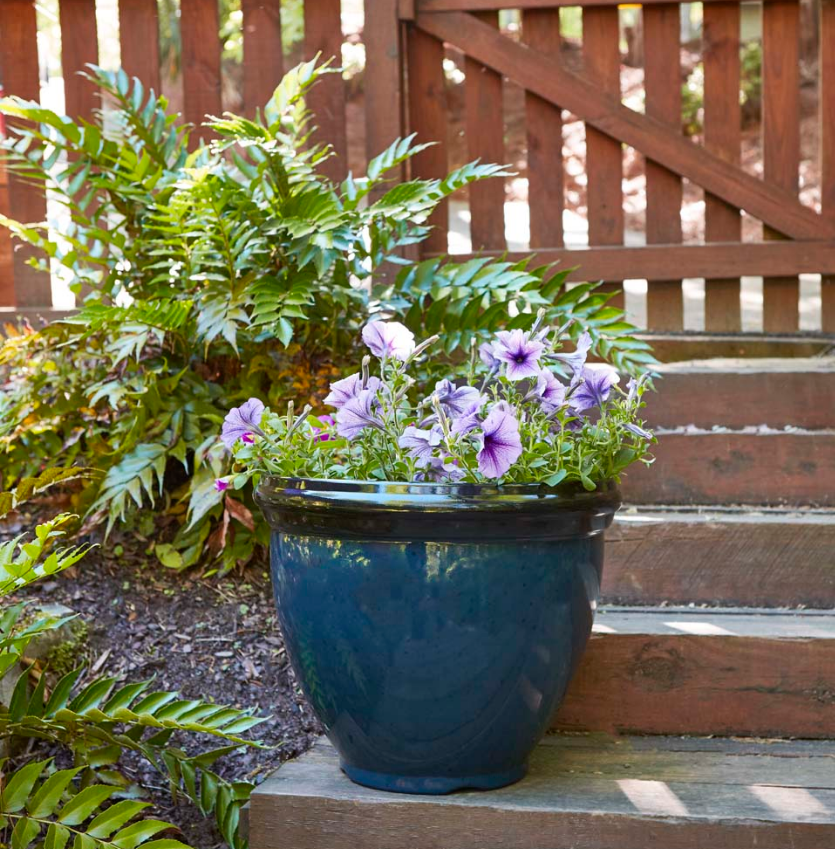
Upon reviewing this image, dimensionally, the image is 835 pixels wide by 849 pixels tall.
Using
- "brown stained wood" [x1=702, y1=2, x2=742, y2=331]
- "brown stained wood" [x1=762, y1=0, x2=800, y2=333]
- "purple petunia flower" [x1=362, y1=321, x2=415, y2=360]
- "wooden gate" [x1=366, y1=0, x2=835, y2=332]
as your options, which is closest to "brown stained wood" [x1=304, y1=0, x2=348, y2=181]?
"wooden gate" [x1=366, y1=0, x2=835, y2=332]

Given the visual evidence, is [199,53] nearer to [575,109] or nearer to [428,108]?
[428,108]

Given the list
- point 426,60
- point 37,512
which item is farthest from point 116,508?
point 426,60

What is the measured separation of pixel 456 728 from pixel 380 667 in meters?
0.16

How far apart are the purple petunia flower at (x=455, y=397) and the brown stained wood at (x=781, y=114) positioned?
209cm

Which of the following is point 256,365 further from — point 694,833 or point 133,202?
point 694,833

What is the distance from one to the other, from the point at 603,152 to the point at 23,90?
1911 mm

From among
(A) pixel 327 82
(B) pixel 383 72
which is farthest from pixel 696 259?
(A) pixel 327 82

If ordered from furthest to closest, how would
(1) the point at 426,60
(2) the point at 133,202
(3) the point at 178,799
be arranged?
(1) the point at 426,60 < (2) the point at 133,202 < (3) the point at 178,799

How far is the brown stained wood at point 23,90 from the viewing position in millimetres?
3389

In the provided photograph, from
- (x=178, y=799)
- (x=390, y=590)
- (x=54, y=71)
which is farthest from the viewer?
(x=54, y=71)

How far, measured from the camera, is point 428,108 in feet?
11.3

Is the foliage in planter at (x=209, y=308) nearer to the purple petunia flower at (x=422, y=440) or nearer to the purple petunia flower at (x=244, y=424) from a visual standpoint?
Result: the purple petunia flower at (x=244, y=424)

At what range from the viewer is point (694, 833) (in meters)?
1.62

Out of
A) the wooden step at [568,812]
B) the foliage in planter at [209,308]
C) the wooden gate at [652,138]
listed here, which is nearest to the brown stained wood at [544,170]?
the wooden gate at [652,138]
